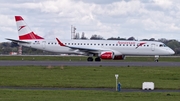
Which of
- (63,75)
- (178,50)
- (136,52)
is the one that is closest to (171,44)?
(178,50)

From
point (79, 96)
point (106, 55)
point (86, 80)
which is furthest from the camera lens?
point (106, 55)

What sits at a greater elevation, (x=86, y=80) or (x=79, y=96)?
(x=86, y=80)

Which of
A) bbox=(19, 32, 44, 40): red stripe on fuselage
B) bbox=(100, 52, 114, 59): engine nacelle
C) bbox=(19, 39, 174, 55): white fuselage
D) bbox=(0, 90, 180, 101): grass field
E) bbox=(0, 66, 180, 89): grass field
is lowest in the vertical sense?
bbox=(0, 90, 180, 101): grass field

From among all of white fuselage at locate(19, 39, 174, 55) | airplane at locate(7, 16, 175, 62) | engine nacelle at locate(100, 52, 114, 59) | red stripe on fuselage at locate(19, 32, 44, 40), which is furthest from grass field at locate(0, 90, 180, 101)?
red stripe on fuselage at locate(19, 32, 44, 40)

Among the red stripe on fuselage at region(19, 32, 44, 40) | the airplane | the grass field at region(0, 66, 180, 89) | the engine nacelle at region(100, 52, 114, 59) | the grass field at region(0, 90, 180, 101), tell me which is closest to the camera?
the grass field at region(0, 90, 180, 101)

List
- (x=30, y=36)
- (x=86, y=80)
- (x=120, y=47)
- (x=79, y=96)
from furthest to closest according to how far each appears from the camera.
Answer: (x=30, y=36) < (x=120, y=47) < (x=86, y=80) < (x=79, y=96)

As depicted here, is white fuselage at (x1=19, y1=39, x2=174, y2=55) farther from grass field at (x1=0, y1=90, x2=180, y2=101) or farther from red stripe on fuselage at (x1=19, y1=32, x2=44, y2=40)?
grass field at (x1=0, y1=90, x2=180, y2=101)

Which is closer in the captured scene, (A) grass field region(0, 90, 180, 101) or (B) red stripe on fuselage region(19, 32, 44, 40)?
(A) grass field region(0, 90, 180, 101)

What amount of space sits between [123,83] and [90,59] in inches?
1308

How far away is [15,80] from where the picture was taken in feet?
109

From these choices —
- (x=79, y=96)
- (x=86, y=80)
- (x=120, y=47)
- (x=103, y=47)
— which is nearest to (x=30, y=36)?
(x=103, y=47)

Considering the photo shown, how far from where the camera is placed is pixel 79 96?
23625 millimetres

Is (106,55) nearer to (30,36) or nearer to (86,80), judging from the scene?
(30,36)

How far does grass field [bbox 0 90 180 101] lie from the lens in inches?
883
